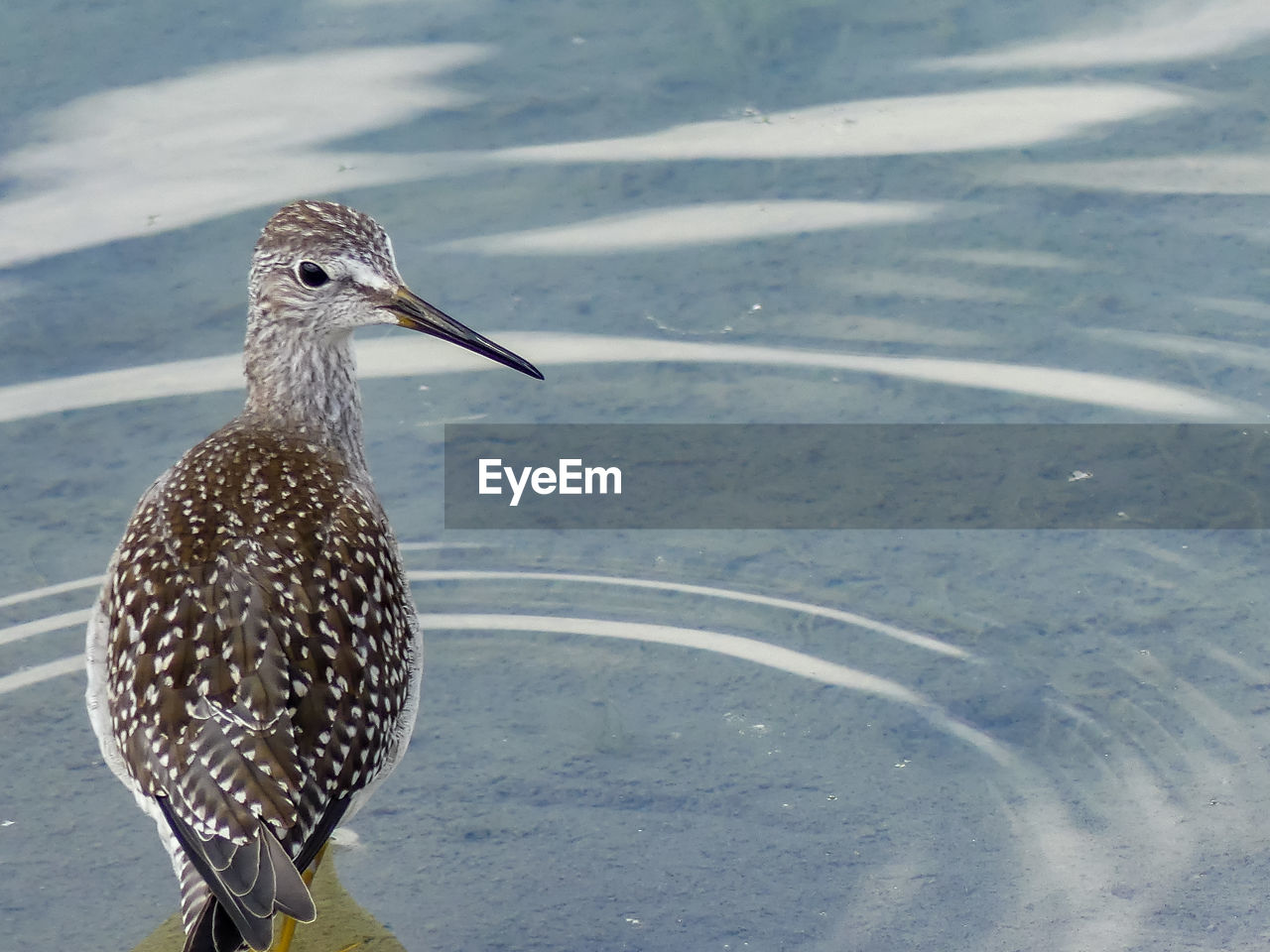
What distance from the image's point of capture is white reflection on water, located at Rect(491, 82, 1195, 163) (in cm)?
784

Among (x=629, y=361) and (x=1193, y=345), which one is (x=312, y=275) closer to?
(x=629, y=361)

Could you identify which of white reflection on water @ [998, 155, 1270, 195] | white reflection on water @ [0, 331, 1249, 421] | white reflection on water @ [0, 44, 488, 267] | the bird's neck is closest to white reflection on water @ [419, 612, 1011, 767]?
the bird's neck

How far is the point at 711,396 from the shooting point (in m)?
6.65

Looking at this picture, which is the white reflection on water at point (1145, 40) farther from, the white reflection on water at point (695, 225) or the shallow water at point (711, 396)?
the white reflection on water at point (695, 225)

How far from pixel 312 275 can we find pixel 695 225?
2618 millimetres

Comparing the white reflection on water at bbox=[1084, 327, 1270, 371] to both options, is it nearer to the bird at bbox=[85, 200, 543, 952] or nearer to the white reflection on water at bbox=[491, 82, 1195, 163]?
the white reflection on water at bbox=[491, 82, 1195, 163]

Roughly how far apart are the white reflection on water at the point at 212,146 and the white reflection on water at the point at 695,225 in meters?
0.60

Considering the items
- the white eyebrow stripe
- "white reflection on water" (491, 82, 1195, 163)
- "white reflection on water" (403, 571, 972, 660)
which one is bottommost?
"white reflection on water" (403, 571, 972, 660)

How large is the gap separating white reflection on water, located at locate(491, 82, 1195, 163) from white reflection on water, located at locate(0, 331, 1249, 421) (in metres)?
1.21

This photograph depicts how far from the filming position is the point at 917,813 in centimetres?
505

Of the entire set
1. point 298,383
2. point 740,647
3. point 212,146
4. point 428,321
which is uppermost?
point 212,146

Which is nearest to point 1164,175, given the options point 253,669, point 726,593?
point 726,593

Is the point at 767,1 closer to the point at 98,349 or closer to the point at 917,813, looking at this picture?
the point at 98,349

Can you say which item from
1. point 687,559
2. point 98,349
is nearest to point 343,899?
point 687,559
